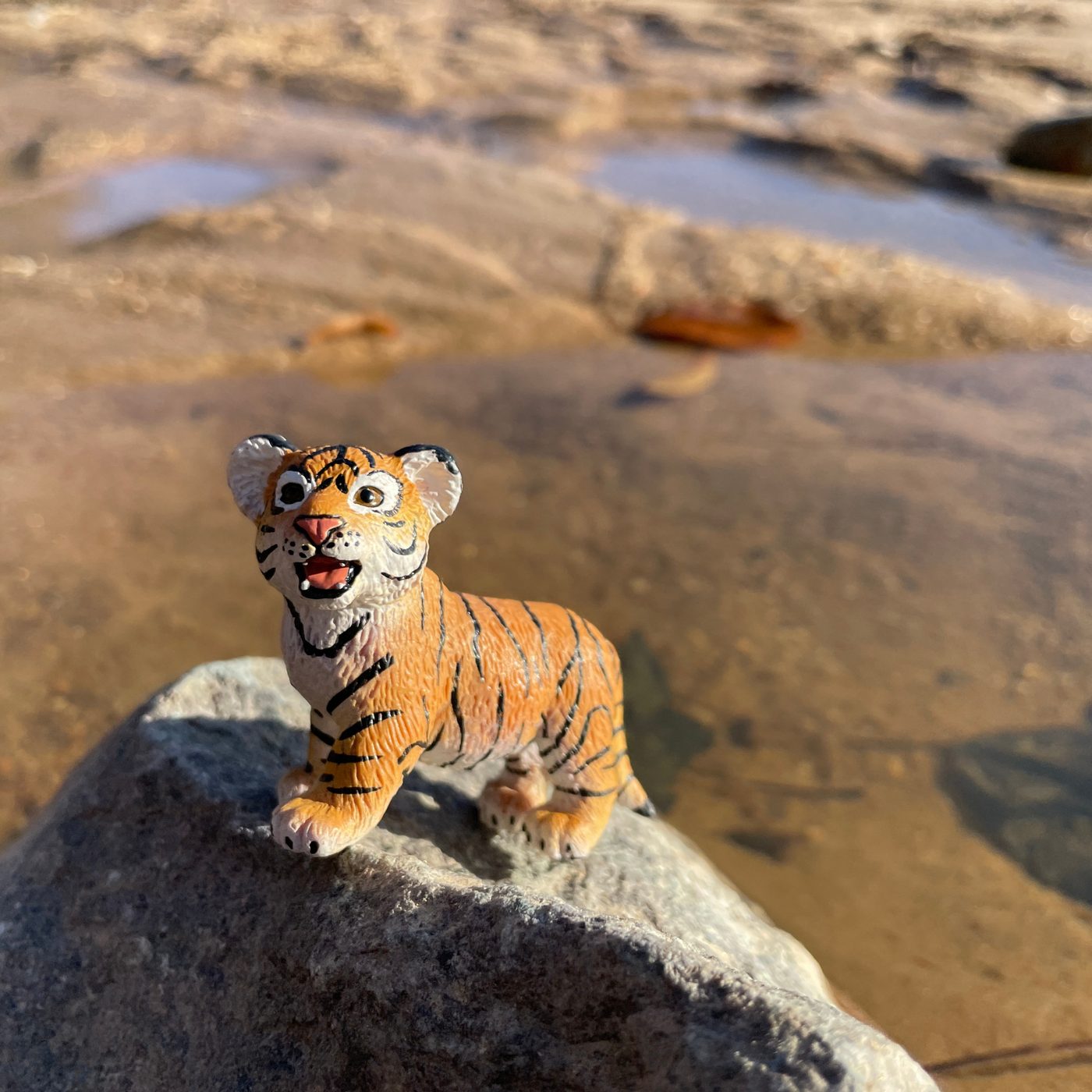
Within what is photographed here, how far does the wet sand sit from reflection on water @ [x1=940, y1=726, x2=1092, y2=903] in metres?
0.10

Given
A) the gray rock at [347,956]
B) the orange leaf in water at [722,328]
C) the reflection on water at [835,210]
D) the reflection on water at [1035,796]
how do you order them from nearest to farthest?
1. the gray rock at [347,956]
2. the reflection on water at [1035,796]
3. the orange leaf in water at [722,328]
4. the reflection on water at [835,210]

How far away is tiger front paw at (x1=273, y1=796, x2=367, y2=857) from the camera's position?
205 centimetres

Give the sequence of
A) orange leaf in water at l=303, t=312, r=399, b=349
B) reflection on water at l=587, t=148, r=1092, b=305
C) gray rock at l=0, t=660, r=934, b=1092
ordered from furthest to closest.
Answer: reflection on water at l=587, t=148, r=1092, b=305 → orange leaf in water at l=303, t=312, r=399, b=349 → gray rock at l=0, t=660, r=934, b=1092

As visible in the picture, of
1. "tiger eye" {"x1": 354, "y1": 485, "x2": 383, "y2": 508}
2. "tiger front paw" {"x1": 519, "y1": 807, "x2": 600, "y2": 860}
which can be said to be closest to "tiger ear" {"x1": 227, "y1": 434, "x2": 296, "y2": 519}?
"tiger eye" {"x1": 354, "y1": 485, "x2": 383, "y2": 508}

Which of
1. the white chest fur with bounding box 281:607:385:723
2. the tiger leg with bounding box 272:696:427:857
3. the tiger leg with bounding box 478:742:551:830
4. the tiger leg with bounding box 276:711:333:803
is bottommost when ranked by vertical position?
the tiger leg with bounding box 478:742:551:830

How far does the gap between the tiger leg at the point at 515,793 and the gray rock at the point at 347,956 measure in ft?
0.28

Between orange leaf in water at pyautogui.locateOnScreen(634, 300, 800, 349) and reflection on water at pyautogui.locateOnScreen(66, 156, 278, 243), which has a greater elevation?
orange leaf in water at pyautogui.locateOnScreen(634, 300, 800, 349)

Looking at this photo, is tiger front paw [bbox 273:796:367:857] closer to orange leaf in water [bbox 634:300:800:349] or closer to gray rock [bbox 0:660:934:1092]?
gray rock [bbox 0:660:934:1092]

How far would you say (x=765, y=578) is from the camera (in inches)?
214

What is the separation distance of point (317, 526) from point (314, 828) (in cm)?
66

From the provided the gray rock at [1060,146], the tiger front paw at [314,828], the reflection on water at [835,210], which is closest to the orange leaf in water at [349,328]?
the reflection on water at [835,210]

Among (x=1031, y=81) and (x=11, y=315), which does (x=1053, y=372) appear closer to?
(x=11, y=315)

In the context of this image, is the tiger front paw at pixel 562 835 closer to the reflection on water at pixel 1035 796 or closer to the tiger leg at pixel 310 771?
the tiger leg at pixel 310 771

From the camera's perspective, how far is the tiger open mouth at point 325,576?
1960 mm
